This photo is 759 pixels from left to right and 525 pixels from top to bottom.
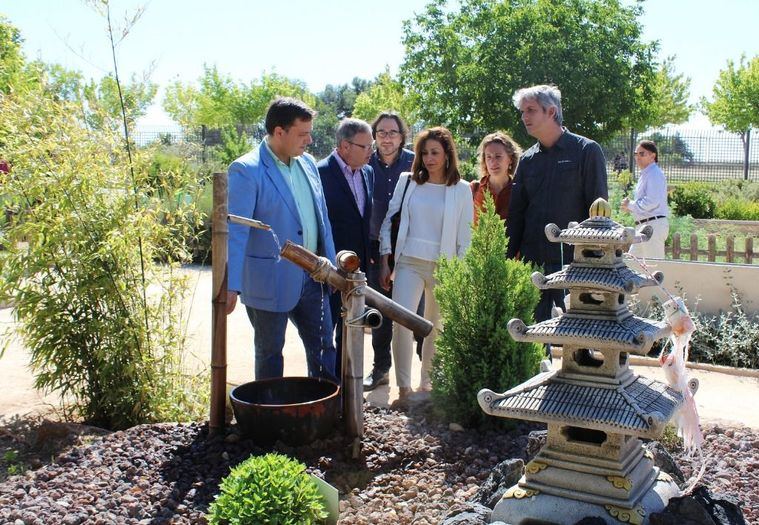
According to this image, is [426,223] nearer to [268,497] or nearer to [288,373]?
[288,373]

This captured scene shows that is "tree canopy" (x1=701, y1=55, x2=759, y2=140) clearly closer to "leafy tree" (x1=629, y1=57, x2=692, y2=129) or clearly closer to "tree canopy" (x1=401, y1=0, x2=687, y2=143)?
"leafy tree" (x1=629, y1=57, x2=692, y2=129)

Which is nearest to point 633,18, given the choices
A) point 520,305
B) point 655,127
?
point 655,127

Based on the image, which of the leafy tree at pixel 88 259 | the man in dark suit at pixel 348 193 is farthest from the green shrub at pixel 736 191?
the leafy tree at pixel 88 259

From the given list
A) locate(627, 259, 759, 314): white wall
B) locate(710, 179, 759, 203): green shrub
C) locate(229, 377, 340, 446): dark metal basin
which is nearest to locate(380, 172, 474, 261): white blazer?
locate(229, 377, 340, 446): dark metal basin

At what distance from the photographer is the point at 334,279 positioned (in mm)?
4531

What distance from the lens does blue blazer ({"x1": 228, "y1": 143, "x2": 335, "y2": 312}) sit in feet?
15.9

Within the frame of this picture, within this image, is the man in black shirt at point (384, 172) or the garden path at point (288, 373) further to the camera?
the man in black shirt at point (384, 172)

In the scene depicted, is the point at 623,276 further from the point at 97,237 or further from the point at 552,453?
the point at 97,237

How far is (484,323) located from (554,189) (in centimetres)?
121

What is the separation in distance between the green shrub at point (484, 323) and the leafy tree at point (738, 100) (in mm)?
30359

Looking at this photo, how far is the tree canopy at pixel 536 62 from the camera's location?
893 inches

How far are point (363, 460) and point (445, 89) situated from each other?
21307 mm

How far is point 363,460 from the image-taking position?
15.2 ft

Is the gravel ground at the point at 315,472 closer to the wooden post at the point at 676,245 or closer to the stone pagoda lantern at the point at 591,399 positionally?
the stone pagoda lantern at the point at 591,399
